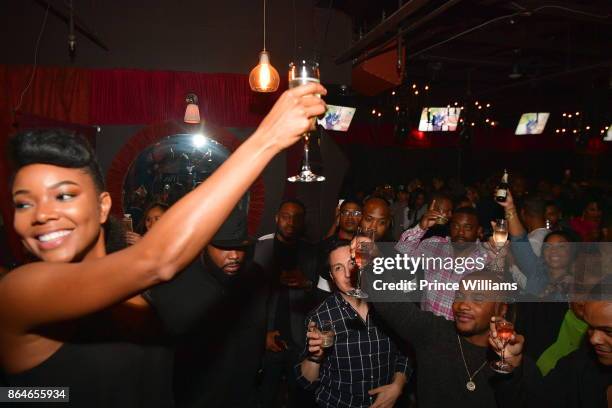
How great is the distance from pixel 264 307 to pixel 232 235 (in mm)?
505

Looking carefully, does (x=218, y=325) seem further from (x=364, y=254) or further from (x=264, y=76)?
(x=264, y=76)

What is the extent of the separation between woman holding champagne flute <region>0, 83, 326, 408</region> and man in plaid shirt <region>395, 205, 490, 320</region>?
93.6 inches

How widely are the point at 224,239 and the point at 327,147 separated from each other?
6.50 m

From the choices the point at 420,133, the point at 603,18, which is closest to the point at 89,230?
the point at 603,18

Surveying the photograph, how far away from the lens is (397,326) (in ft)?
7.58

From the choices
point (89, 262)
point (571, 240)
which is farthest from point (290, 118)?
point (571, 240)

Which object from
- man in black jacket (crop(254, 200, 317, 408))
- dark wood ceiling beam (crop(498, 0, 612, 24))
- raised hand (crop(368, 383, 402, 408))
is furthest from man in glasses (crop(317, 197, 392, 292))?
dark wood ceiling beam (crop(498, 0, 612, 24))

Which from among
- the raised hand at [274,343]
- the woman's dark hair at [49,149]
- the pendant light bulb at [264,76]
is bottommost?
the raised hand at [274,343]

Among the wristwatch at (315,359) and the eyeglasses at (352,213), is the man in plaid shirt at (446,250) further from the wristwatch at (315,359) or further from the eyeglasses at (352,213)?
the wristwatch at (315,359)

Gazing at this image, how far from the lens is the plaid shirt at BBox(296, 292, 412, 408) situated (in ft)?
8.27

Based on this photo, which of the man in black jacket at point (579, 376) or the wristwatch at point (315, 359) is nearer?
the man in black jacket at point (579, 376)

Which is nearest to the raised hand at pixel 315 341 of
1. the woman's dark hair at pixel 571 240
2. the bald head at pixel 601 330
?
the bald head at pixel 601 330

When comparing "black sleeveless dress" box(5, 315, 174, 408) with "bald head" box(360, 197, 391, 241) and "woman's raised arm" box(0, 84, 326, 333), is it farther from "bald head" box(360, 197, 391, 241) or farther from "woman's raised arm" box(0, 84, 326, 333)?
"bald head" box(360, 197, 391, 241)

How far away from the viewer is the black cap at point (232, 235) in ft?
8.20
